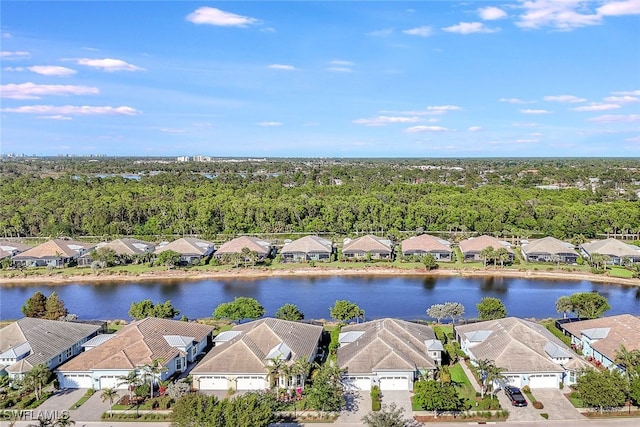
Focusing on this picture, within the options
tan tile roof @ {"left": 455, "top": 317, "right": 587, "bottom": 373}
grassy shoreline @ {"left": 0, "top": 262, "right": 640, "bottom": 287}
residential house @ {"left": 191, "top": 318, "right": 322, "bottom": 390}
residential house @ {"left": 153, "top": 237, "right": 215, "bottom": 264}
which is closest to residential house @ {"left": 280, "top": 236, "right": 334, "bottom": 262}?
grassy shoreline @ {"left": 0, "top": 262, "right": 640, "bottom": 287}

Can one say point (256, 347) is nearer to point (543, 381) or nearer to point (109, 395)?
point (109, 395)

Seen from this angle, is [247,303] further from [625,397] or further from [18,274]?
[18,274]

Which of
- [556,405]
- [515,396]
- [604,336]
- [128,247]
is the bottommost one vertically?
[556,405]

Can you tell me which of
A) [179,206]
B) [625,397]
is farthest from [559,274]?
[179,206]

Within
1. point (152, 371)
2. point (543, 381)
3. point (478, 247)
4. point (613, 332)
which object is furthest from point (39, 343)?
point (478, 247)

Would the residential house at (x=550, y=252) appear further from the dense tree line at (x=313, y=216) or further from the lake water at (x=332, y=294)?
the dense tree line at (x=313, y=216)

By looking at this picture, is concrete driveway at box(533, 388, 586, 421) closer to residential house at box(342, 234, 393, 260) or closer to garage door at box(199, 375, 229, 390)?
garage door at box(199, 375, 229, 390)

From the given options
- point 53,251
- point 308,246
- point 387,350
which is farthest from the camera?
point 308,246
